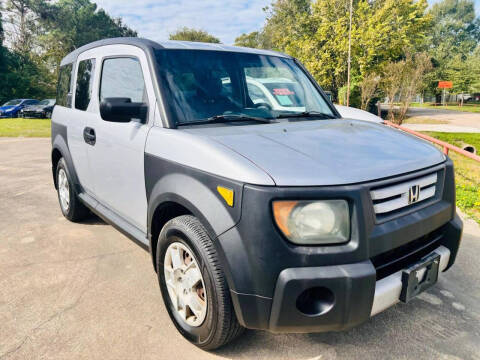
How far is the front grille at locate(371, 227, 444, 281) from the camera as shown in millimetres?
2117

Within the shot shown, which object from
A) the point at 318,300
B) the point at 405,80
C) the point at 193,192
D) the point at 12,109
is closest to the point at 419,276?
the point at 318,300

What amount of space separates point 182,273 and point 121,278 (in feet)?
3.75

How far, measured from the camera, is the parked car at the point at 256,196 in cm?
188

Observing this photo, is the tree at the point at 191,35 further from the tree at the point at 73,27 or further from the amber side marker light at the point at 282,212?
the amber side marker light at the point at 282,212

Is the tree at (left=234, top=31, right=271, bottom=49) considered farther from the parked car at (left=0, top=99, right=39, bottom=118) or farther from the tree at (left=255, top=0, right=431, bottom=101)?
the parked car at (left=0, top=99, right=39, bottom=118)

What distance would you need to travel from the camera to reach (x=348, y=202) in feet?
6.27

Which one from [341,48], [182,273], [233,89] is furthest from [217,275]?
[341,48]

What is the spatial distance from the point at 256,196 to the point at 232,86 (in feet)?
4.54

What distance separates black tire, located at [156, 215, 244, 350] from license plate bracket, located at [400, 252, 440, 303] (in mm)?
939

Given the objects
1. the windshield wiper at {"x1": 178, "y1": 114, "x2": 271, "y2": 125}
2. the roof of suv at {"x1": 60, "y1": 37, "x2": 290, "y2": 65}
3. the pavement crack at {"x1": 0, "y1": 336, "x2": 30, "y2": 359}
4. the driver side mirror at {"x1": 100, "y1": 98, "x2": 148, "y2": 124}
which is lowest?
the pavement crack at {"x1": 0, "y1": 336, "x2": 30, "y2": 359}

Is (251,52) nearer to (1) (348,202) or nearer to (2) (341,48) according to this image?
(1) (348,202)

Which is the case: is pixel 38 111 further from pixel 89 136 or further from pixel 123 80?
pixel 123 80

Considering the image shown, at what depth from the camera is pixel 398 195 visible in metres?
2.13

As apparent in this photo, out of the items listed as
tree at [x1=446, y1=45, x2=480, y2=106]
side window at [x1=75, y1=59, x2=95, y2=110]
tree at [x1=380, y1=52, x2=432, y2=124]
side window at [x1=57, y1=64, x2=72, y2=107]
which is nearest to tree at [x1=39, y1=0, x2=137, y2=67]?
tree at [x1=380, y1=52, x2=432, y2=124]
